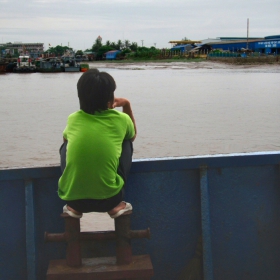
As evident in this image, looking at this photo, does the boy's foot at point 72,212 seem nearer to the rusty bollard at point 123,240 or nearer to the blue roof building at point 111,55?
the rusty bollard at point 123,240

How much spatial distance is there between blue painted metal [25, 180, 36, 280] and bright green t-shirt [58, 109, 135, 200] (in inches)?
10.6

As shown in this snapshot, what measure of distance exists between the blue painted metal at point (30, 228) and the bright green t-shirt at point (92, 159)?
0.27 metres

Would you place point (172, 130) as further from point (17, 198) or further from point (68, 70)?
point (68, 70)

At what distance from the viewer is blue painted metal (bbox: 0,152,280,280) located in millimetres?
2746

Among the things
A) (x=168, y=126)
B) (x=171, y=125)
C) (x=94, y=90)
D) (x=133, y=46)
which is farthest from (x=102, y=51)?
(x=94, y=90)

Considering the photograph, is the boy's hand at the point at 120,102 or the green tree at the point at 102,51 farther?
the green tree at the point at 102,51

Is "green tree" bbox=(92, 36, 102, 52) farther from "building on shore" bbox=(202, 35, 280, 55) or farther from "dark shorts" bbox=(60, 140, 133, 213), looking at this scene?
"dark shorts" bbox=(60, 140, 133, 213)

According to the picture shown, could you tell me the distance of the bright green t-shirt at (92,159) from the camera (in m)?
2.42

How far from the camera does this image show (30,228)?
2.71m

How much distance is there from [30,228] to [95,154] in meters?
0.59

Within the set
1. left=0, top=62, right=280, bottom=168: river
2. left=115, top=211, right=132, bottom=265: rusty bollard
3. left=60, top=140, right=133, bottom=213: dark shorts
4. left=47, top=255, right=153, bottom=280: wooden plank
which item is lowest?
left=0, top=62, right=280, bottom=168: river

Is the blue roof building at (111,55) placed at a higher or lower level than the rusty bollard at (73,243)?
higher

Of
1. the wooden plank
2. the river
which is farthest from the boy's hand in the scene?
the river

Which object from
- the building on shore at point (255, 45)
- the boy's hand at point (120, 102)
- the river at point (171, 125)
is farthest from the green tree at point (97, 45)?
the boy's hand at point (120, 102)
